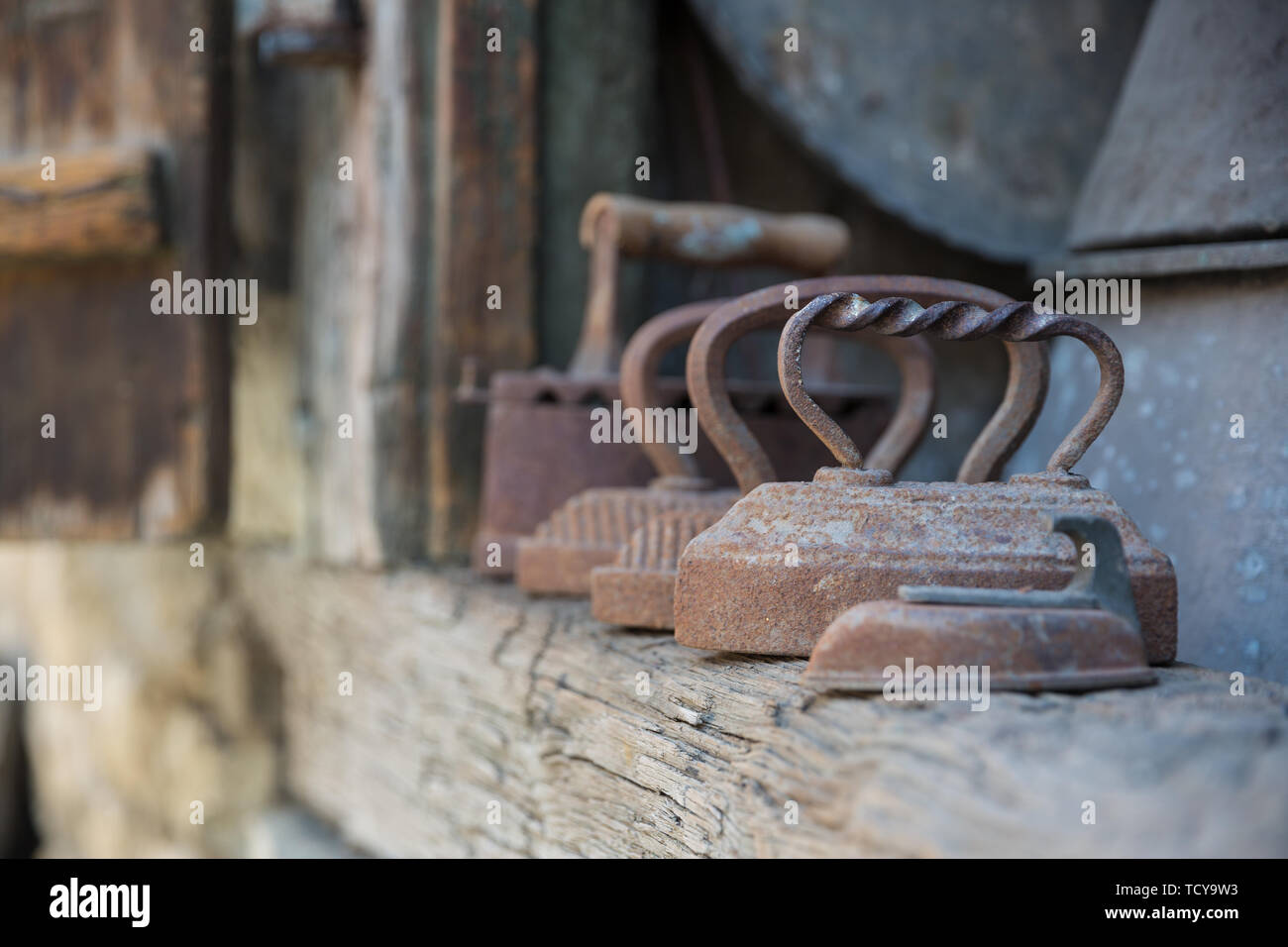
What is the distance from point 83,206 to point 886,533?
192 cm

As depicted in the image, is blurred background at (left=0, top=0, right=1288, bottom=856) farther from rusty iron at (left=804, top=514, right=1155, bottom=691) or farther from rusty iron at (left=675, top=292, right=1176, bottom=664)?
rusty iron at (left=804, top=514, right=1155, bottom=691)

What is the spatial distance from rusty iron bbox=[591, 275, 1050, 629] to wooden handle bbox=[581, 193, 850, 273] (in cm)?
42

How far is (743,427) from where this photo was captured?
4.35ft

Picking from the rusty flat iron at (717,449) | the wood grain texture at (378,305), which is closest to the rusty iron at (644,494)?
the rusty flat iron at (717,449)

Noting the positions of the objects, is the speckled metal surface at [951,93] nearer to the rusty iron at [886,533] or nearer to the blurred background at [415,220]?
the blurred background at [415,220]

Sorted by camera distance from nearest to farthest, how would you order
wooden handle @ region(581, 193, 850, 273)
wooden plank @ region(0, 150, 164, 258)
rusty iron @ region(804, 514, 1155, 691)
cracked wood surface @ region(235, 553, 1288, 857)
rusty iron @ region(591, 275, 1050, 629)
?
cracked wood surface @ region(235, 553, 1288, 857) < rusty iron @ region(804, 514, 1155, 691) < rusty iron @ region(591, 275, 1050, 629) < wooden handle @ region(581, 193, 850, 273) < wooden plank @ region(0, 150, 164, 258)

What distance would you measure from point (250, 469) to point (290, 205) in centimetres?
57

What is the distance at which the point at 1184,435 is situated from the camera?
1.58 meters

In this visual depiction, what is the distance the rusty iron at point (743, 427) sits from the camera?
127 cm

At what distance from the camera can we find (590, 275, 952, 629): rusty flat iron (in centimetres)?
131

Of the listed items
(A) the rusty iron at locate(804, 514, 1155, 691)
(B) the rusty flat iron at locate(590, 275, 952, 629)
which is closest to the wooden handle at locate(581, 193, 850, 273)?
(B) the rusty flat iron at locate(590, 275, 952, 629)

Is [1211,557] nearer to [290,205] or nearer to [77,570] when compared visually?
[290,205]

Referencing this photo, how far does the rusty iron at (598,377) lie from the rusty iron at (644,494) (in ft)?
0.52

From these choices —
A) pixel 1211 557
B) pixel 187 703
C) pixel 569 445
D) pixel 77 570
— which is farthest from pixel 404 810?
pixel 77 570
